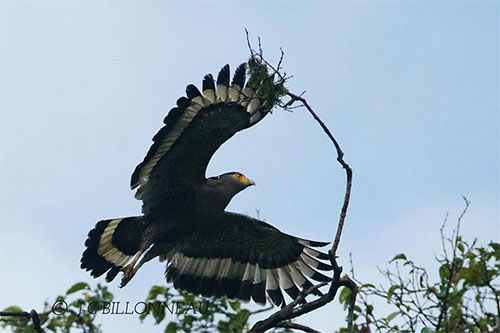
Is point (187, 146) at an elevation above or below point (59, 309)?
above

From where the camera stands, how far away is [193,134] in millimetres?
7250

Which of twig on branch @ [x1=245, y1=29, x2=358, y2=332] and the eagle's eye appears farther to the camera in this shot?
the eagle's eye

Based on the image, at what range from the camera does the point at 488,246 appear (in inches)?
266

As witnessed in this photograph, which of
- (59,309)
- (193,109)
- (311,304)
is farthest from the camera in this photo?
(193,109)

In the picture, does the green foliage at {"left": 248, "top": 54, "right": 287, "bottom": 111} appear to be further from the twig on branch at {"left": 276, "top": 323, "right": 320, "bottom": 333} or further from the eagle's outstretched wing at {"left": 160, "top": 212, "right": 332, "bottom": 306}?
the eagle's outstretched wing at {"left": 160, "top": 212, "right": 332, "bottom": 306}

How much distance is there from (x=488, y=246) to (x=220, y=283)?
2.72m

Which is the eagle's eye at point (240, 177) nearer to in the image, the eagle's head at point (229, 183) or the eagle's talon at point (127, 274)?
the eagle's head at point (229, 183)

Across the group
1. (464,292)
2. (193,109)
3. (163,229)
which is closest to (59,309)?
(163,229)

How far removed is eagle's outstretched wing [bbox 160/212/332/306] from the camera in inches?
310

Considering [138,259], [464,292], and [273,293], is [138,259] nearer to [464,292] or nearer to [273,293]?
[273,293]

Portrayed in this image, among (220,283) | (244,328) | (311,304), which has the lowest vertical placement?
(311,304)

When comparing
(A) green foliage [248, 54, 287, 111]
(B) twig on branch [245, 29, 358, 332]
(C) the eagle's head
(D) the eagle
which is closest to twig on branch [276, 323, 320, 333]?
(B) twig on branch [245, 29, 358, 332]

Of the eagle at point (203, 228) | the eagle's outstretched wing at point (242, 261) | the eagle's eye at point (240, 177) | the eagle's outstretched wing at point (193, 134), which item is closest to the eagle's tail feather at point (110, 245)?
the eagle at point (203, 228)

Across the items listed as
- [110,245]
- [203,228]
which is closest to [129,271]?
[110,245]
